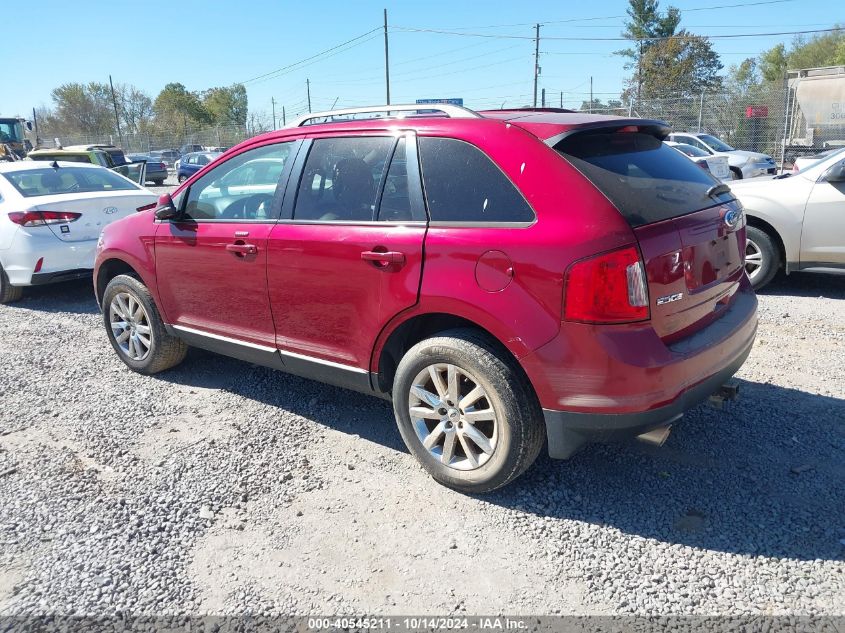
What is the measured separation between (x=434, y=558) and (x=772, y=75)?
245ft

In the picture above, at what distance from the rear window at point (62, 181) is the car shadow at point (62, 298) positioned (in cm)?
108

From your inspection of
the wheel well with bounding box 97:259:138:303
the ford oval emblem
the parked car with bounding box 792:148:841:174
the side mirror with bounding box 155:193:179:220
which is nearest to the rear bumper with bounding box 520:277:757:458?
the ford oval emblem

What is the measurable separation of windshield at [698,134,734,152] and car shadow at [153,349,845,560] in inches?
752

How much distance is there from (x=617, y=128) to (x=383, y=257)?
1.31m

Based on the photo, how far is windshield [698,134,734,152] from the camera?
21062 mm

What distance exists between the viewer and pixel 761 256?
21.6 feet

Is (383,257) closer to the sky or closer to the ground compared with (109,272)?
closer to the sky

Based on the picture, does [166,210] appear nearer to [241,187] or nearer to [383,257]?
[241,187]

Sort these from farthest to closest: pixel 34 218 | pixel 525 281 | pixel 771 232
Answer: pixel 34 218, pixel 771 232, pixel 525 281

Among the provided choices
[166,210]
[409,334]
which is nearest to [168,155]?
[166,210]

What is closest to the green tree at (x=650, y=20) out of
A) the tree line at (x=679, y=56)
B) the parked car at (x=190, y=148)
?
the tree line at (x=679, y=56)

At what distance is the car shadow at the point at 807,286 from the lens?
6.71 m

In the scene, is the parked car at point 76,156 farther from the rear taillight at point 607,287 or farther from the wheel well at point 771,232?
the rear taillight at point 607,287

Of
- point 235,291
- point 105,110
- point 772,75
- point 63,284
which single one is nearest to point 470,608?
point 235,291
